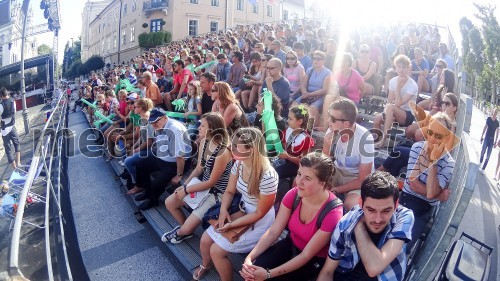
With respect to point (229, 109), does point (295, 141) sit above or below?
below

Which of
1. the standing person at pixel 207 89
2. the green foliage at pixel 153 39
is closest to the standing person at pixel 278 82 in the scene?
the standing person at pixel 207 89

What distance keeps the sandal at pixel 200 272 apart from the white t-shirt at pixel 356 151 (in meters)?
1.82

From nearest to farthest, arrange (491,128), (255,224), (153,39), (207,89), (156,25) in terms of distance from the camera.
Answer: (255,224)
(207,89)
(491,128)
(153,39)
(156,25)

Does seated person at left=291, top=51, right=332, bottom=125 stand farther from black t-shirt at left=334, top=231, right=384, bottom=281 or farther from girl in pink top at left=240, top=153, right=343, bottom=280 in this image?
black t-shirt at left=334, top=231, right=384, bottom=281

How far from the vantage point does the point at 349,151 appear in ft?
A: 12.1

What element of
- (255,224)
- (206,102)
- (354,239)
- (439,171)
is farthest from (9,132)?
(439,171)

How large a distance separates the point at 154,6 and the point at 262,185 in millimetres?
41301

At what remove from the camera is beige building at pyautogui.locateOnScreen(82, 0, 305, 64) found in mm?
39344

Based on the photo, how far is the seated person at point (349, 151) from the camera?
353 centimetres

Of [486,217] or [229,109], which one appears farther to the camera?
[486,217]

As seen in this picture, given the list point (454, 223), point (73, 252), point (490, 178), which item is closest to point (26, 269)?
point (73, 252)

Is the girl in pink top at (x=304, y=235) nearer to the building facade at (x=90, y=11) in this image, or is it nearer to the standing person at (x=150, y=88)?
the standing person at (x=150, y=88)

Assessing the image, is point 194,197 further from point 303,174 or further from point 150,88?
point 150,88

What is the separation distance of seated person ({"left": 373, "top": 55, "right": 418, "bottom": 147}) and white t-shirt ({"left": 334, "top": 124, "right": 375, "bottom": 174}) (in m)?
1.62
